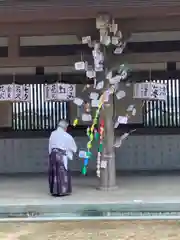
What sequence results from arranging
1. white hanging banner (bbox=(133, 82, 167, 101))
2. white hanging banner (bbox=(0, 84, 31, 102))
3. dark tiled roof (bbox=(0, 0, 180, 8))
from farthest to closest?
white hanging banner (bbox=(0, 84, 31, 102))
white hanging banner (bbox=(133, 82, 167, 101))
dark tiled roof (bbox=(0, 0, 180, 8))

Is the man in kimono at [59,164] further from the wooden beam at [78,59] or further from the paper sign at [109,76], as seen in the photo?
the wooden beam at [78,59]

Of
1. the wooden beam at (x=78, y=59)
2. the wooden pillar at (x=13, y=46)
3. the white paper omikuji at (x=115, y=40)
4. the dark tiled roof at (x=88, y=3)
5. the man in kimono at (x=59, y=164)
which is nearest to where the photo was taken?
the dark tiled roof at (x=88, y=3)

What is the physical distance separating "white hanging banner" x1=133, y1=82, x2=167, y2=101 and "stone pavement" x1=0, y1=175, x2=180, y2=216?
1800mm

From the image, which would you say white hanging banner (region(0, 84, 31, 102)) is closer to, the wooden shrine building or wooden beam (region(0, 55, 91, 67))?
the wooden shrine building

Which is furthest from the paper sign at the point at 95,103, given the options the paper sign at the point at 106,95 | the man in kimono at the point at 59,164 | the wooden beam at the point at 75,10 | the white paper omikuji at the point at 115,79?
the wooden beam at the point at 75,10

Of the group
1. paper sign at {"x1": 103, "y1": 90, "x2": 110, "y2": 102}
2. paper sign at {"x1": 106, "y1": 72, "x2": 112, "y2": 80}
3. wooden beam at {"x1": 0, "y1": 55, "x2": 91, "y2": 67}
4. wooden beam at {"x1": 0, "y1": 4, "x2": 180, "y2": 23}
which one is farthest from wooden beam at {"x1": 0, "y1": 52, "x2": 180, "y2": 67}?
wooden beam at {"x1": 0, "y1": 4, "x2": 180, "y2": 23}

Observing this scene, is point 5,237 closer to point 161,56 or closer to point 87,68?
point 87,68

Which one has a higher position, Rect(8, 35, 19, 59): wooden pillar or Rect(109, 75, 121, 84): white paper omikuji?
Rect(8, 35, 19, 59): wooden pillar

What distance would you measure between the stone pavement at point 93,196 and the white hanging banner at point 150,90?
5.91 ft

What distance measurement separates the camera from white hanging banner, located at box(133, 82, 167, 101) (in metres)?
9.37

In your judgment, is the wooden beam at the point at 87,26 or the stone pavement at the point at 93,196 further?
the wooden beam at the point at 87,26

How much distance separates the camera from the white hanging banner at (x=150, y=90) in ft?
30.7

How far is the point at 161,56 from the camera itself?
930 centimetres

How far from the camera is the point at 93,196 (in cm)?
861
